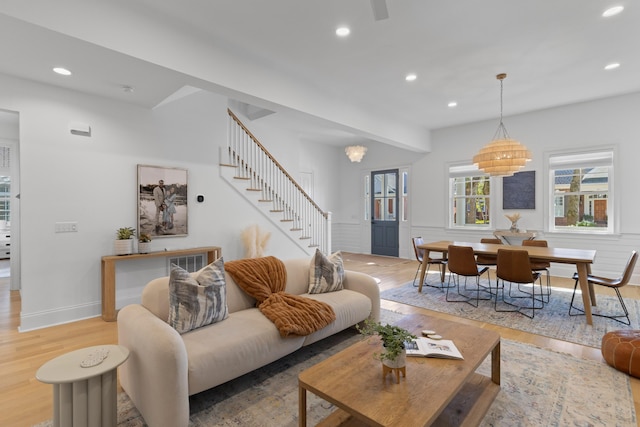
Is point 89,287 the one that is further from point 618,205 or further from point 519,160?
point 618,205

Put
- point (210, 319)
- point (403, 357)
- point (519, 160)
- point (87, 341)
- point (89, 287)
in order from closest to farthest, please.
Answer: point (403, 357), point (210, 319), point (87, 341), point (89, 287), point (519, 160)

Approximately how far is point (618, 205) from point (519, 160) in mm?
2608

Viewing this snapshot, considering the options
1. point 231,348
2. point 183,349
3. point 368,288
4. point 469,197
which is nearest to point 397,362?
point 231,348

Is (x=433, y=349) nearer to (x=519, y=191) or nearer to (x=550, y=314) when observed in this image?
(x=550, y=314)

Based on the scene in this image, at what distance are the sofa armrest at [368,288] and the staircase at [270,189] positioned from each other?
2.69 metres

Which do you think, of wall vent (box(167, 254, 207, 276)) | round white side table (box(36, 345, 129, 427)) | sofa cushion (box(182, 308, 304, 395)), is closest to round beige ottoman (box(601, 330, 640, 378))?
sofa cushion (box(182, 308, 304, 395))

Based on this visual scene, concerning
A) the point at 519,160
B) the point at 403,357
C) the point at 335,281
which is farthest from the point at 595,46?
the point at 403,357

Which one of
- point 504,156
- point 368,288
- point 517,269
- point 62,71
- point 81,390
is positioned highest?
point 62,71

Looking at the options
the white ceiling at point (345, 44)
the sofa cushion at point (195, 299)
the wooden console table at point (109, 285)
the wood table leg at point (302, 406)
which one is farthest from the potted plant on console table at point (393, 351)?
the wooden console table at point (109, 285)

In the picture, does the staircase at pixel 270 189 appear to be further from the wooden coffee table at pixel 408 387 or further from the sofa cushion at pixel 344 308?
the wooden coffee table at pixel 408 387

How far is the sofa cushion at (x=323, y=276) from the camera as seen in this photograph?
319 centimetres

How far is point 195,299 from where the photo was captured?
2.25m

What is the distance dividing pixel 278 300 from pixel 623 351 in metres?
2.77

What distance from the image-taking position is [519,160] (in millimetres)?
4227
